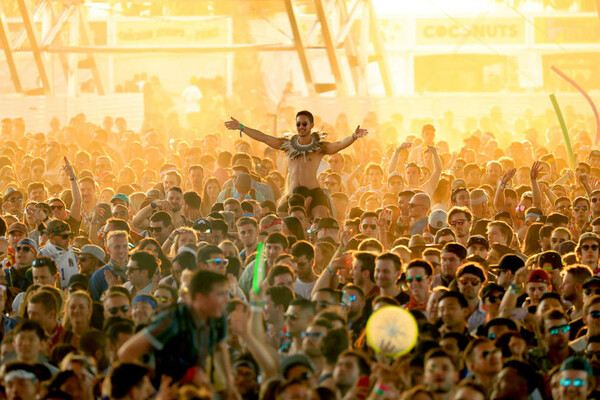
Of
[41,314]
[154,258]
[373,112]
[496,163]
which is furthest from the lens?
[373,112]

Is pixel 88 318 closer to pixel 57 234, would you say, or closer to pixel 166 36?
pixel 57 234

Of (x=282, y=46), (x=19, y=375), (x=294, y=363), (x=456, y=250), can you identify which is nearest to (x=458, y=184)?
(x=456, y=250)

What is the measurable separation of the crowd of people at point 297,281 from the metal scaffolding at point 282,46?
26.6ft

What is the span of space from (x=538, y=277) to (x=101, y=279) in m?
3.75

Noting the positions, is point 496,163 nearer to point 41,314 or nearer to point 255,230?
point 255,230

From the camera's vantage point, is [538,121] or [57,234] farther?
[538,121]

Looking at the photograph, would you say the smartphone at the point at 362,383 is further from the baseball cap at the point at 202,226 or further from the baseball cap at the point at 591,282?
the baseball cap at the point at 202,226

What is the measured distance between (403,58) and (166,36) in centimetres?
790

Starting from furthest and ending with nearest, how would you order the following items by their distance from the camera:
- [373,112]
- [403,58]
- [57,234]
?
[403,58], [373,112], [57,234]

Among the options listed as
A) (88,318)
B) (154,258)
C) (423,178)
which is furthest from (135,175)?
(88,318)

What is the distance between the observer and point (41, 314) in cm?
802

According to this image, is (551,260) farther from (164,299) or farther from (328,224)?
(164,299)

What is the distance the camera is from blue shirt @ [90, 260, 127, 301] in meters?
9.71

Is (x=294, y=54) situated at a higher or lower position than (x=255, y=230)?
higher
